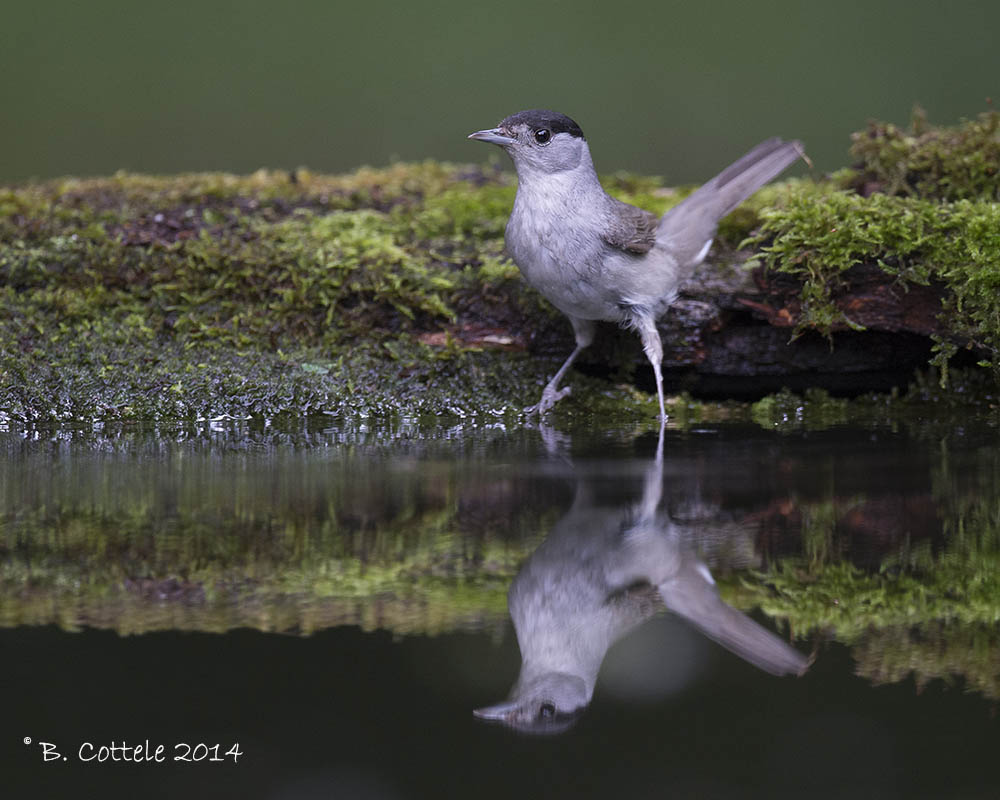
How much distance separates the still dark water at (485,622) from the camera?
53.5 inches

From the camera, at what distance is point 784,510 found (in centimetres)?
246

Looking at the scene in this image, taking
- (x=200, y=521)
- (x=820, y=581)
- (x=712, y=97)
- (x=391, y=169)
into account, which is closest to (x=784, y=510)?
(x=820, y=581)

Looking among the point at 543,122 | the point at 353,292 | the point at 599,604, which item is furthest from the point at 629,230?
the point at 599,604

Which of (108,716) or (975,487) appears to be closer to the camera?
(108,716)

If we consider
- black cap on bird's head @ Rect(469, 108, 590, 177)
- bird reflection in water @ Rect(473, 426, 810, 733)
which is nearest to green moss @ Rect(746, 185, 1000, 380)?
black cap on bird's head @ Rect(469, 108, 590, 177)

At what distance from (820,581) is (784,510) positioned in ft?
1.85

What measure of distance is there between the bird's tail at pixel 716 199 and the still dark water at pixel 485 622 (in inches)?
64.5

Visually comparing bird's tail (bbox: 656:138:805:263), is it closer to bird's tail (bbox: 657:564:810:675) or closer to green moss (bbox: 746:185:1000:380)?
green moss (bbox: 746:185:1000:380)

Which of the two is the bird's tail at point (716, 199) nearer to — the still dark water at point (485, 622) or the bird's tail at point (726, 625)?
the still dark water at point (485, 622)

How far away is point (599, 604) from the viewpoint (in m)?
1.84

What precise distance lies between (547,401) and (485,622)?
8.63ft

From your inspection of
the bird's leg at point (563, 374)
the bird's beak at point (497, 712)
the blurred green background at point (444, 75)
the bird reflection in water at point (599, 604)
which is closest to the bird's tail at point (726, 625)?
the bird reflection in water at point (599, 604)

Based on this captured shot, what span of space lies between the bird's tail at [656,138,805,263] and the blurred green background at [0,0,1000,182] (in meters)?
5.59

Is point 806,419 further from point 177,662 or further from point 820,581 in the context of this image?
point 177,662
